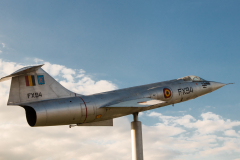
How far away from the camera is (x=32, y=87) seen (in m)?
10.4

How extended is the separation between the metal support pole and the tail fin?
4.67 metres

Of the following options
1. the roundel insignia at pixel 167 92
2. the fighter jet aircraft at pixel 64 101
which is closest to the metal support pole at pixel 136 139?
the fighter jet aircraft at pixel 64 101

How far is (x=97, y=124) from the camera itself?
41.6 feet

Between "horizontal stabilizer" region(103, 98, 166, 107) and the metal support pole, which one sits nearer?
"horizontal stabilizer" region(103, 98, 166, 107)

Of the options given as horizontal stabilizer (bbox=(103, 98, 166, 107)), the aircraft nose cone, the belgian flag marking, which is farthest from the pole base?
the aircraft nose cone

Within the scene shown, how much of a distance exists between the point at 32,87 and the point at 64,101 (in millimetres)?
1586

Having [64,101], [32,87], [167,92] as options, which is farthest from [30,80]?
[167,92]

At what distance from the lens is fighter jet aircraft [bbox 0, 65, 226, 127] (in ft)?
32.7

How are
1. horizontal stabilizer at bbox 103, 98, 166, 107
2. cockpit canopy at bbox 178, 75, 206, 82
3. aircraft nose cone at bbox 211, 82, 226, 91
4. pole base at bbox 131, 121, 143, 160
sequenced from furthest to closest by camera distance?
aircraft nose cone at bbox 211, 82, 226, 91
cockpit canopy at bbox 178, 75, 206, 82
pole base at bbox 131, 121, 143, 160
horizontal stabilizer at bbox 103, 98, 166, 107

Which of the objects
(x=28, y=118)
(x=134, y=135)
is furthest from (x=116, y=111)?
(x=28, y=118)

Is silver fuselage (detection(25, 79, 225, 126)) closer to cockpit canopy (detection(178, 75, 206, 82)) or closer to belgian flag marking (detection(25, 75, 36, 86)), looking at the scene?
cockpit canopy (detection(178, 75, 206, 82))

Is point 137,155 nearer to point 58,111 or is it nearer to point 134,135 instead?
point 134,135

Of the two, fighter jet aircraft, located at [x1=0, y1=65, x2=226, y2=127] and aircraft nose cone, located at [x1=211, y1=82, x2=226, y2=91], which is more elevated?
aircraft nose cone, located at [x1=211, y1=82, x2=226, y2=91]

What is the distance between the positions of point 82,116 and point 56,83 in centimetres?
210
